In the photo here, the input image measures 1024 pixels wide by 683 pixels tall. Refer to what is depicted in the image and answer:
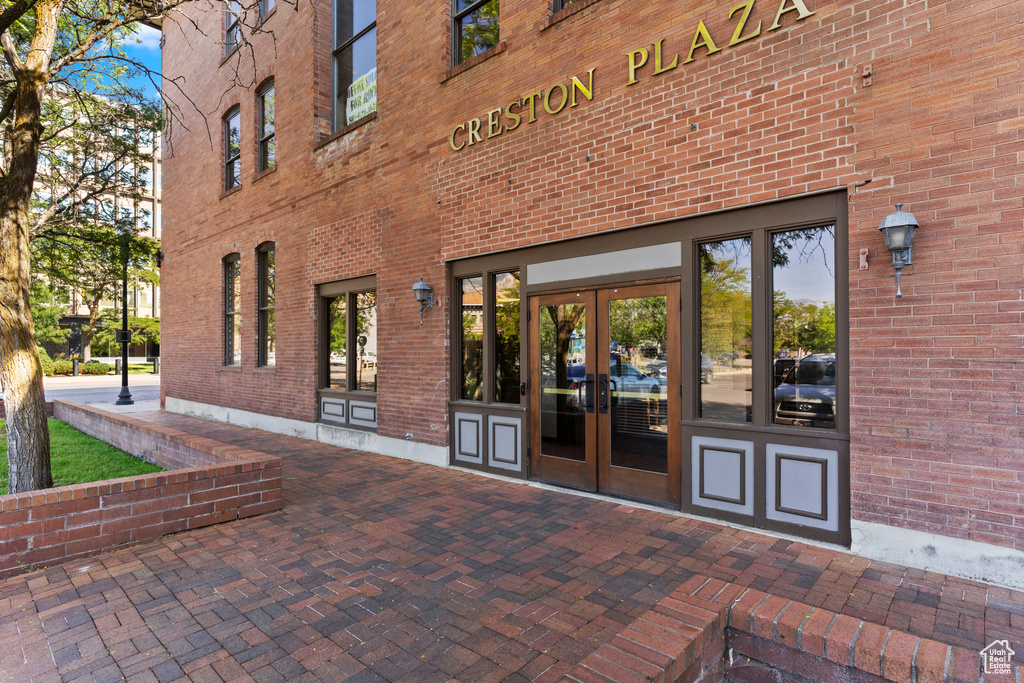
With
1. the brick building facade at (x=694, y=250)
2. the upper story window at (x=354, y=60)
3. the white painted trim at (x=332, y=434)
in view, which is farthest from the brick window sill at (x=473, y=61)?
the white painted trim at (x=332, y=434)

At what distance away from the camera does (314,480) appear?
655 cm

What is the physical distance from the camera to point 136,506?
4316mm

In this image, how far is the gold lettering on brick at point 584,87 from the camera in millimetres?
5711

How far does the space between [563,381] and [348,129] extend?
229 inches

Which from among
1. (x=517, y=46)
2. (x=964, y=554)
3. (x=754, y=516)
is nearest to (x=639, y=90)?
(x=517, y=46)

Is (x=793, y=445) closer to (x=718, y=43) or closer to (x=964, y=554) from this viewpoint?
(x=964, y=554)

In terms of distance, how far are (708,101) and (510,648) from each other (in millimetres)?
4722

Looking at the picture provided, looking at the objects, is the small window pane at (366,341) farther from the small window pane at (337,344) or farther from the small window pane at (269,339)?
the small window pane at (269,339)

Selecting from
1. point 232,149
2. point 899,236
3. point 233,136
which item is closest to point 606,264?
point 899,236

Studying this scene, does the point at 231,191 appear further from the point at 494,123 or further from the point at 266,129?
the point at 494,123

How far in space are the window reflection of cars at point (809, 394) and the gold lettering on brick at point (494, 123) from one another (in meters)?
4.35

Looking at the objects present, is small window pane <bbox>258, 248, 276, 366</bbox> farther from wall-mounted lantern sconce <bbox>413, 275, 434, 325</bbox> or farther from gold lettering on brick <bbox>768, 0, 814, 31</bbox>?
gold lettering on brick <bbox>768, 0, 814, 31</bbox>

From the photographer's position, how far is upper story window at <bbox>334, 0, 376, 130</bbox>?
892 cm

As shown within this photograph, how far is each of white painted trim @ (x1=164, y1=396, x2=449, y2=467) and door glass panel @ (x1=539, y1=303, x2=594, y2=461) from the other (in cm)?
179
